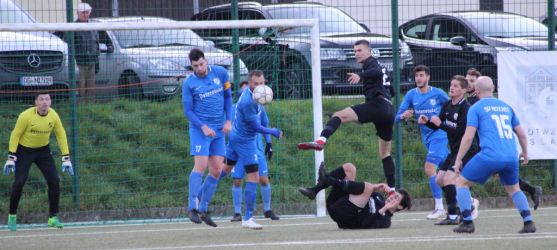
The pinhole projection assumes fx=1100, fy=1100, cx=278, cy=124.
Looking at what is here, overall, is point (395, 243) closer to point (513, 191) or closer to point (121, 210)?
point (513, 191)

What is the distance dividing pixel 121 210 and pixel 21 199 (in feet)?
4.90

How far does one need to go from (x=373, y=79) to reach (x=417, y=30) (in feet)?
13.7

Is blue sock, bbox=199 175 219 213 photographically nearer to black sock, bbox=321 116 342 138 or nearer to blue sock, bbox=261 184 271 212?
black sock, bbox=321 116 342 138

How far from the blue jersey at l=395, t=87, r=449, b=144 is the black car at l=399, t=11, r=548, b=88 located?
2.78 m

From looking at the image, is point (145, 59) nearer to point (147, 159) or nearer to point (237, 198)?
point (147, 159)

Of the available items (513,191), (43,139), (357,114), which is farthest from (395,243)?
(43,139)

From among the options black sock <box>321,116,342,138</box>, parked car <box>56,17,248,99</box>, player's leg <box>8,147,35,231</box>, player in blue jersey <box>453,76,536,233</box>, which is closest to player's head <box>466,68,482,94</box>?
black sock <box>321,116,342,138</box>

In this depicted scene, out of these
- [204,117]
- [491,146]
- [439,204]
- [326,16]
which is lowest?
[439,204]

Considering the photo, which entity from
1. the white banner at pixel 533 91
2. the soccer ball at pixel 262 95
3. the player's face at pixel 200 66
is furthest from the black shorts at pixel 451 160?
the white banner at pixel 533 91

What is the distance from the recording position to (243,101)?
13.7 meters

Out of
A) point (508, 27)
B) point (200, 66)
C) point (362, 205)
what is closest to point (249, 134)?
point (200, 66)

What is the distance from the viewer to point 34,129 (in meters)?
15.0

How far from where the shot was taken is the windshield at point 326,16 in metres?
17.3

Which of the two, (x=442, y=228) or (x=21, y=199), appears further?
A: (x=21, y=199)
